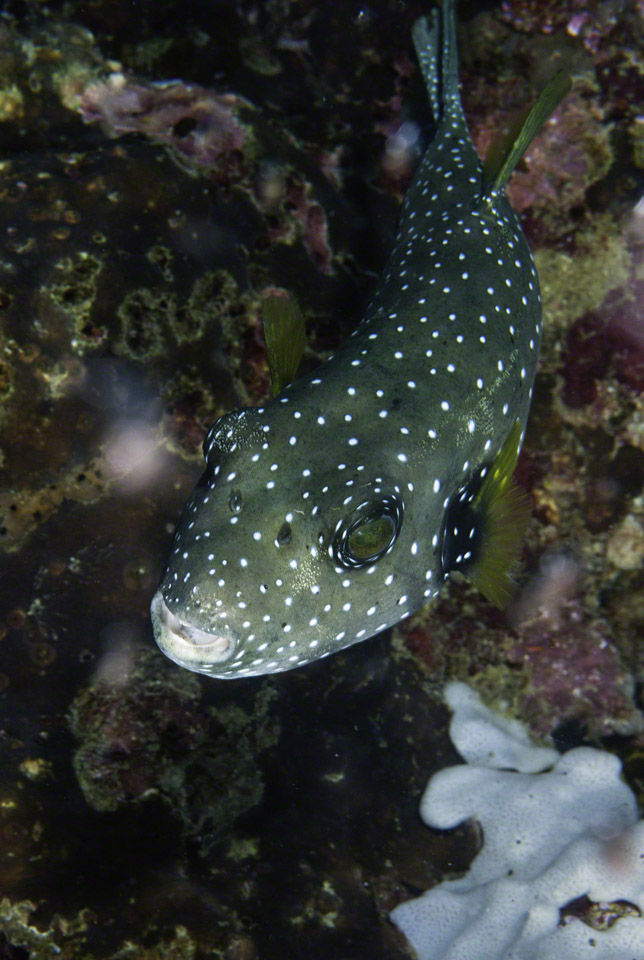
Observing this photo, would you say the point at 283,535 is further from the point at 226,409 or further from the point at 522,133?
the point at 522,133

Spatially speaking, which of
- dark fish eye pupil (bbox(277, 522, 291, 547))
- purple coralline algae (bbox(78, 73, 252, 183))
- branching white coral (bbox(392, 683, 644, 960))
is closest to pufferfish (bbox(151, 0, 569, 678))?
dark fish eye pupil (bbox(277, 522, 291, 547))

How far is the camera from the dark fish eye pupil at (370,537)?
315cm

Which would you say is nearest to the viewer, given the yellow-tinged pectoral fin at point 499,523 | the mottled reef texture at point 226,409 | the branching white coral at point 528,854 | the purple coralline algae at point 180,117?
the yellow-tinged pectoral fin at point 499,523

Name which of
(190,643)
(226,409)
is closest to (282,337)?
(226,409)

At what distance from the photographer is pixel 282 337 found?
4145mm

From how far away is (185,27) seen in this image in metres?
6.02

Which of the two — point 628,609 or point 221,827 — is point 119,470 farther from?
point 628,609

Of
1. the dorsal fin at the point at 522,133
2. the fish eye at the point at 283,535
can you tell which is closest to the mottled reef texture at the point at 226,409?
the dorsal fin at the point at 522,133

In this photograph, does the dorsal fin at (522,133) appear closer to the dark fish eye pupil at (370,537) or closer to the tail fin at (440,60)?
the tail fin at (440,60)

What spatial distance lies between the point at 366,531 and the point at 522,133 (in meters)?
3.12

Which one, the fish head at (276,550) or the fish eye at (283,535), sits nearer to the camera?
the fish head at (276,550)

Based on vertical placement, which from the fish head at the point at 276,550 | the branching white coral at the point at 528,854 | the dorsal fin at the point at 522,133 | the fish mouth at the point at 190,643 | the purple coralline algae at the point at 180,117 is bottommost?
the branching white coral at the point at 528,854

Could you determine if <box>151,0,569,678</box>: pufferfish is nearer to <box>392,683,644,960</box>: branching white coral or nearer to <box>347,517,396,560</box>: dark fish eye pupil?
<box>347,517,396,560</box>: dark fish eye pupil

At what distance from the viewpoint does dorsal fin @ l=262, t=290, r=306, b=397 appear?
413 centimetres
